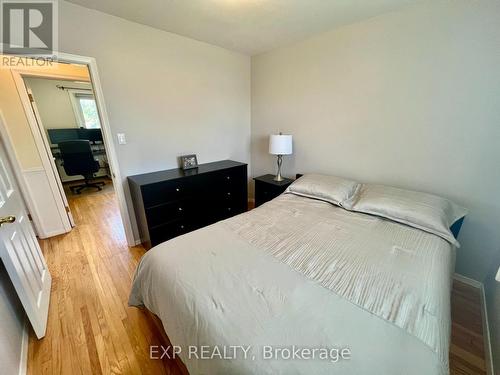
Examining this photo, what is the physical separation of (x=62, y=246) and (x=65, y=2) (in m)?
2.43

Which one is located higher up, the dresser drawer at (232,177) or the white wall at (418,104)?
the white wall at (418,104)

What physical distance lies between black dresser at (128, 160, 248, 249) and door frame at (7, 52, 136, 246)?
0.40 feet

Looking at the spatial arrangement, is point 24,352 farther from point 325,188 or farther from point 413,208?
point 413,208

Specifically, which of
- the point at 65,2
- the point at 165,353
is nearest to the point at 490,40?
the point at 165,353

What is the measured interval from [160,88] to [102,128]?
0.74 m

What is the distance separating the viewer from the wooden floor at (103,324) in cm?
122

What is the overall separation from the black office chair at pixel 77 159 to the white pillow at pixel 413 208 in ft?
15.5

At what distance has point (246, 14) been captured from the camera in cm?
180

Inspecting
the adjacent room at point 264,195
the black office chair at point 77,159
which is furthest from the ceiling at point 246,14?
the black office chair at point 77,159

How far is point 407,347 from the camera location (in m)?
0.74

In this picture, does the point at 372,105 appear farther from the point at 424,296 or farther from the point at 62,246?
the point at 62,246

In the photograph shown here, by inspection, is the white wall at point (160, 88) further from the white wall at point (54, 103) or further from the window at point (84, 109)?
the window at point (84, 109)

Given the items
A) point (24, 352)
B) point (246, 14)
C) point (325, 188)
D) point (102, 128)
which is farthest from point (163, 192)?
point (246, 14)

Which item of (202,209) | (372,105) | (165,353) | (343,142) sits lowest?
(165,353)
